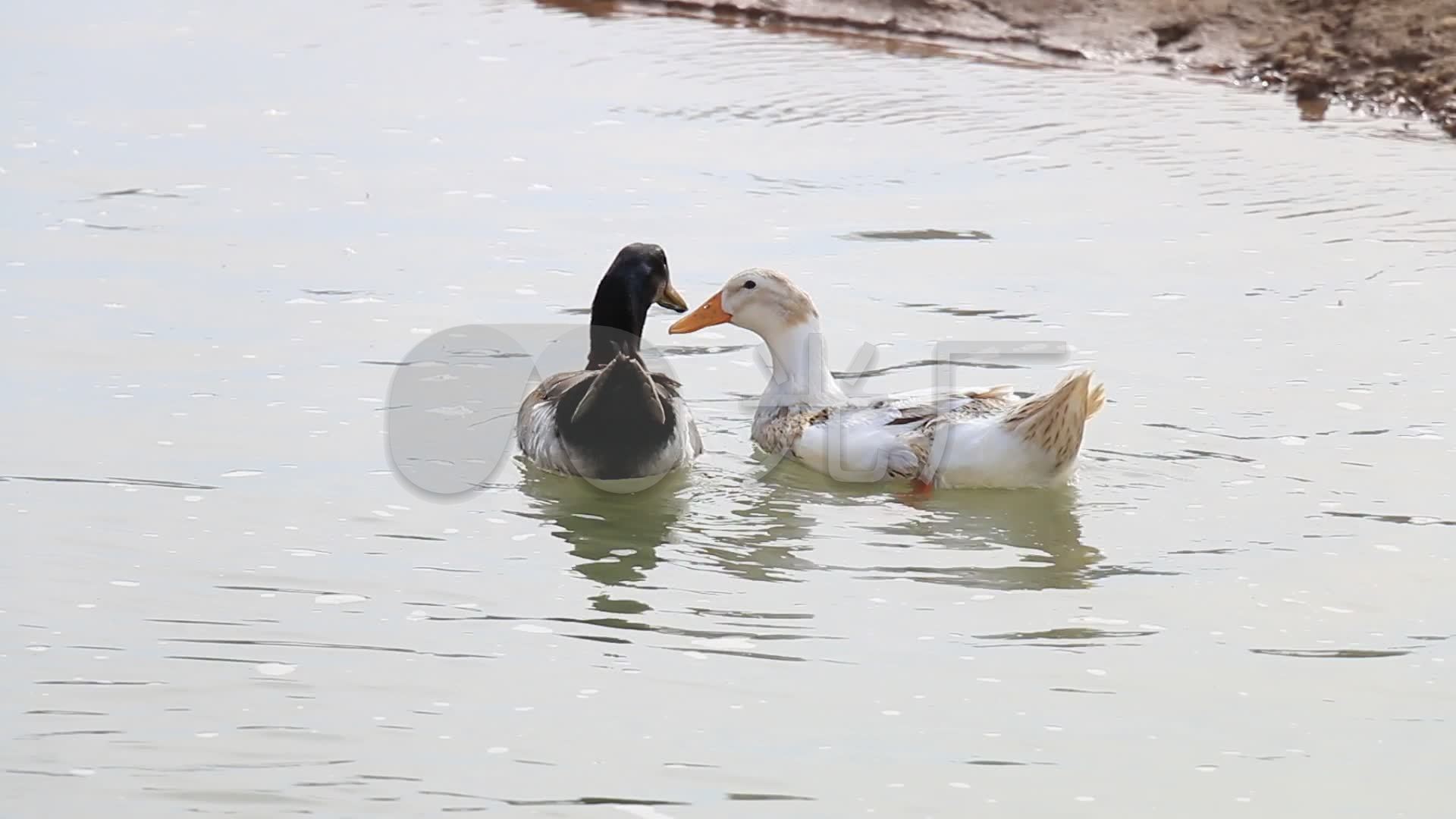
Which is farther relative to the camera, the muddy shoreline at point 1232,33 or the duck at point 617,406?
the muddy shoreline at point 1232,33

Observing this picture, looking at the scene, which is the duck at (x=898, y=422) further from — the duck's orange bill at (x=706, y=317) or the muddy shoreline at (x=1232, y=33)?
the muddy shoreline at (x=1232, y=33)

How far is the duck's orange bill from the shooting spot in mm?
8812

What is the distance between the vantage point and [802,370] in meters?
8.45

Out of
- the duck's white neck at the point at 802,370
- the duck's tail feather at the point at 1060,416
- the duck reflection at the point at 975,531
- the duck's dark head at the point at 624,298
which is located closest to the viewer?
the duck reflection at the point at 975,531

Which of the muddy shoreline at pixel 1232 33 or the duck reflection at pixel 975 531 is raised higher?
the muddy shoreline at pixel 1232 33

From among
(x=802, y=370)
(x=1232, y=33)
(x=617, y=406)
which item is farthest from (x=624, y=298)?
(x=1232, y=33)

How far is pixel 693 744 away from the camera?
5391 mm

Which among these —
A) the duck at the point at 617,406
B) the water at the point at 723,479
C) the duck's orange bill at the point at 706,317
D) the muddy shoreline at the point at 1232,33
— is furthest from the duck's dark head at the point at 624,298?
the muddy shoreline at the point at 1232,33

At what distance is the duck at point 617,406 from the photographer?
24.9ft

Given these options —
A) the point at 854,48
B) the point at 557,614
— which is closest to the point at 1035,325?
the point at 557,614

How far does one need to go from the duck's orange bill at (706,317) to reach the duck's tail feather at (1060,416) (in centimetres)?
174

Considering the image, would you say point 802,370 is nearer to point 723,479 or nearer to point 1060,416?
point 723,479

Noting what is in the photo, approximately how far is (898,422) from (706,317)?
1390 millimetres

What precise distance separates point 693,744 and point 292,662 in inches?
51.7
